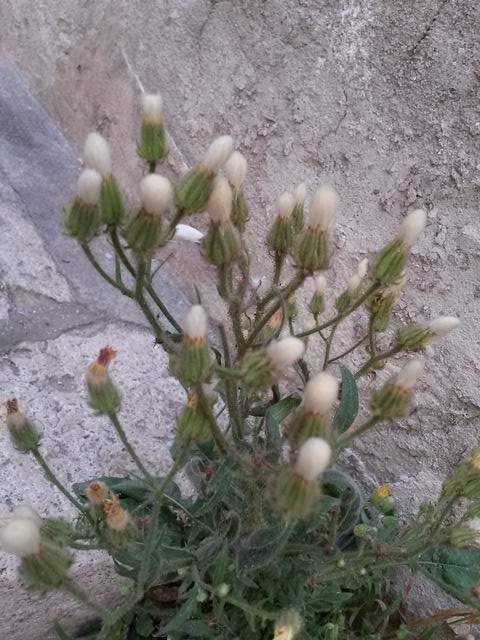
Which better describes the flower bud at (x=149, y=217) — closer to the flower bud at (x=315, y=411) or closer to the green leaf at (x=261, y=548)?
the flower bud at (x=315, y=411)

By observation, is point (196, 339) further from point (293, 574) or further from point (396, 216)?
point (396, 216)

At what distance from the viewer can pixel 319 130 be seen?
1.71 metres

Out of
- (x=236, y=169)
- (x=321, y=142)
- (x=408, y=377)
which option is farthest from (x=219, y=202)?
(x=321, y=142)

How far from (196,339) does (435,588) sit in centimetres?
98

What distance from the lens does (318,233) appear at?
1.03 m

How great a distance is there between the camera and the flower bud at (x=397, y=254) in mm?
1049

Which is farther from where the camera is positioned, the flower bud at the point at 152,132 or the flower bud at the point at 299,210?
the flower bud at the point at 299,210

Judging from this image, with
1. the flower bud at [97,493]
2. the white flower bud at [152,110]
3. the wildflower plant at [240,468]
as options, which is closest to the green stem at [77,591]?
the wildflower plant at [240,468]

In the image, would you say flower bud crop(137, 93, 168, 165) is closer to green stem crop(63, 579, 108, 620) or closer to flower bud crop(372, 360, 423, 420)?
flower bud crop(372, 360, 423, 420)

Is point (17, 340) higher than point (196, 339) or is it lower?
lower

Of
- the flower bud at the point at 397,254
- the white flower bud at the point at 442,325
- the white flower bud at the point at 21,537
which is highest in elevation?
the flower bud at the point at 397,254

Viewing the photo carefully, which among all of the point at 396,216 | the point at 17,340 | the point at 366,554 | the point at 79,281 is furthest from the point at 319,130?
the point at 366,554

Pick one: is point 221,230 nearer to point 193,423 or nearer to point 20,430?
point 193,423

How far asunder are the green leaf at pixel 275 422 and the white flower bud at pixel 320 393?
0.82 feet
